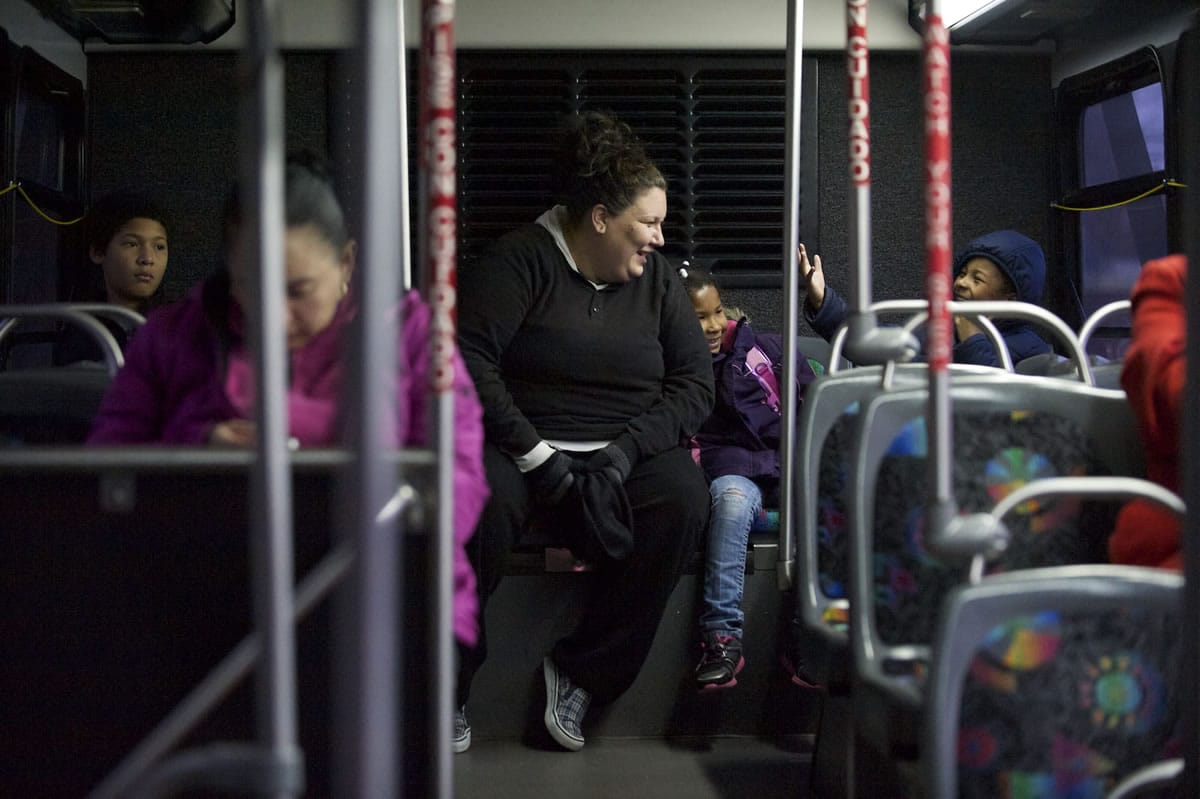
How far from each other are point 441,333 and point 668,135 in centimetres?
335

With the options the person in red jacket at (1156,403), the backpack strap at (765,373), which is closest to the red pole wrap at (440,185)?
the person in red jacket at (1156,403)

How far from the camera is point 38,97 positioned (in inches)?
162

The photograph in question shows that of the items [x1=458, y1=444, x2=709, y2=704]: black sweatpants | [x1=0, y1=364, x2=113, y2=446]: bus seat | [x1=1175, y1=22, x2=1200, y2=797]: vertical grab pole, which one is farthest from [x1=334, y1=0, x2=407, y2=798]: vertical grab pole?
[x1=458, y1=444, x2=709, y2=704]: black sweatpants

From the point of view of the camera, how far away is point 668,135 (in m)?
4.52

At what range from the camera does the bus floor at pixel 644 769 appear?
8.86 feet

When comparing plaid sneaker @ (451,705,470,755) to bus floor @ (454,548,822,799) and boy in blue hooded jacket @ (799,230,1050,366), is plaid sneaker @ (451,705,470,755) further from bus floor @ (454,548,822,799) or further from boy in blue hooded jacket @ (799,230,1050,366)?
boy in blue hooded jacket @ (799,230,1050,366)

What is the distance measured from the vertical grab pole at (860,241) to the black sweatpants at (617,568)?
4.06ft

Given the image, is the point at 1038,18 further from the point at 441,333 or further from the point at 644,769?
the point at 441,333

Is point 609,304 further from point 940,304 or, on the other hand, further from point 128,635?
point 128,635

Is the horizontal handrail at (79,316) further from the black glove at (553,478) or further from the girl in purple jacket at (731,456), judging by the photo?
the girl in purple jacket at (731,456)

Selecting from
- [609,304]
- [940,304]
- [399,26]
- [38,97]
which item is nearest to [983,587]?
[940,304]

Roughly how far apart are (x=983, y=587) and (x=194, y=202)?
3.77 metres

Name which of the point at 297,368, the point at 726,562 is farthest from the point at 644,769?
the point at 297,368

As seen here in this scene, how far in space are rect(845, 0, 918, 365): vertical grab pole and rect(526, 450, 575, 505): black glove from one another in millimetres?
1182
